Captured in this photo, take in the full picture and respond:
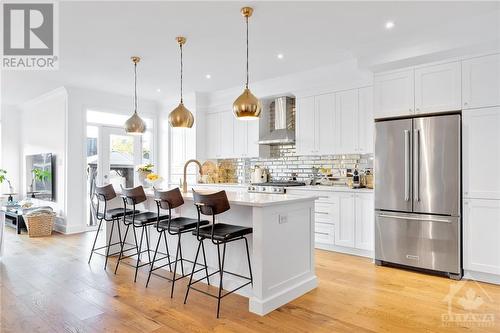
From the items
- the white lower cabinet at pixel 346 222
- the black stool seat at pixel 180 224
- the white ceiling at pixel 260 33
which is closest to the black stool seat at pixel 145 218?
the black stool seat at pixel 180 224

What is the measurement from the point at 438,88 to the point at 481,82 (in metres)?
0.42

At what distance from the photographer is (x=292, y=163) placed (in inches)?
239

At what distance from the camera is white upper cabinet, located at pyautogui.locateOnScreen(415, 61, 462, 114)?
12.3 ft

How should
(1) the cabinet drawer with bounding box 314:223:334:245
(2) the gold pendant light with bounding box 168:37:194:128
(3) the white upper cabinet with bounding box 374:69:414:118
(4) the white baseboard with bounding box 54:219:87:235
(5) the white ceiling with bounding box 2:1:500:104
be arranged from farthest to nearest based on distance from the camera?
(4) the white baseboard with bounding box 54:219:87:235, (1) the cabinet drawer with bounding box 314:223:334:245, (3) the white upper cabinet with bounding box 374:69:414:118, (2) the gold pendant light with bounding box 168:37:194:128, (5) the white ceiling with bounding box 2:1:500:104

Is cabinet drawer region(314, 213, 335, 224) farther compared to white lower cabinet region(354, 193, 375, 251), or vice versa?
cabinet drawer region(314, 213, 335, 224)

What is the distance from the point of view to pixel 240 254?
10.7ft

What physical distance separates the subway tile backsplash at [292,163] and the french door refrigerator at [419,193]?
98 cm

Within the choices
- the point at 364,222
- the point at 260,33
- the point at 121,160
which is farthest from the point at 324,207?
the point at 121,160

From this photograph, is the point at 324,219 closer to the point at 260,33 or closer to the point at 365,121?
the point at 365,121

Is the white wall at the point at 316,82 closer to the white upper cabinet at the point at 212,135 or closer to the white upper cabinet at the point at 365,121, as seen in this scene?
the white upper cabinet at the point at 365,121

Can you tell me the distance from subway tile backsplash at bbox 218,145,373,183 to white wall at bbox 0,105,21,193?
5.20 meters

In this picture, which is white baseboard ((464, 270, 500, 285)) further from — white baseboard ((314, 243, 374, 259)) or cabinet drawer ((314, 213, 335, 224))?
cabinet drawer ((314, 213, 335, 224))

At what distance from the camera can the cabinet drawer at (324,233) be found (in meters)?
4.88

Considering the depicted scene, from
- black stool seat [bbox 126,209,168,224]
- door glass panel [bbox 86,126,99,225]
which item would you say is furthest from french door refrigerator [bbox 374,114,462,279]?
door glass panel [bbox 86,126,99,225]
